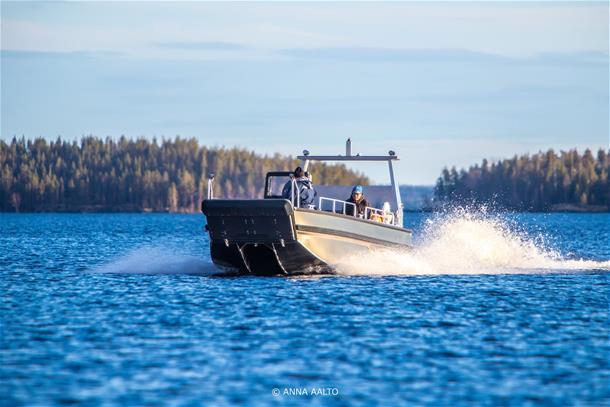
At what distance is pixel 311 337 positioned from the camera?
824 inches

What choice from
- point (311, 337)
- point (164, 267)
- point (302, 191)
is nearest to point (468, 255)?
point (164, 267)

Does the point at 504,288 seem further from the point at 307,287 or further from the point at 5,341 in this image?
the point at 5,341

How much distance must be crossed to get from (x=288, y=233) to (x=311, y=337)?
26.0ft

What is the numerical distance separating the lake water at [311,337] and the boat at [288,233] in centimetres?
49

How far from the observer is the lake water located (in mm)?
16500

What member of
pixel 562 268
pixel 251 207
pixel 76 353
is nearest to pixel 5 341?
pixel 76 353

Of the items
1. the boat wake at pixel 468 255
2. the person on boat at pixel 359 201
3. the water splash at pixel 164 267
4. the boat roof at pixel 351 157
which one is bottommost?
the water splash at pixel 164 267

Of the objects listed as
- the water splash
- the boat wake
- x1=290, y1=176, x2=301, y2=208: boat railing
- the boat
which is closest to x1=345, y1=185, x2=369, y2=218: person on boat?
the boat

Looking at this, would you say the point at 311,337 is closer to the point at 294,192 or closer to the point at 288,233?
the point at 288,233

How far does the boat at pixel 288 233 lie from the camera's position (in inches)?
1129

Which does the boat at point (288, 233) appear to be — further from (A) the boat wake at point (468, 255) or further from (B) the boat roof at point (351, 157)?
(A) the boat wake at point (468, 255)

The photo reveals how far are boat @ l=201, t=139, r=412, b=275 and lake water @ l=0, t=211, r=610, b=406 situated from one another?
1.60 ft

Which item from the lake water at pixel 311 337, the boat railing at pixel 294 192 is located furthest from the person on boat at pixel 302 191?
the lake water at pixel 311 337

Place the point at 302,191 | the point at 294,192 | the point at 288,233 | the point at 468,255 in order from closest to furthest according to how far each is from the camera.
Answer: the point at 288,233, the point at 294,192, the point at 302,191, the point at 468,255
